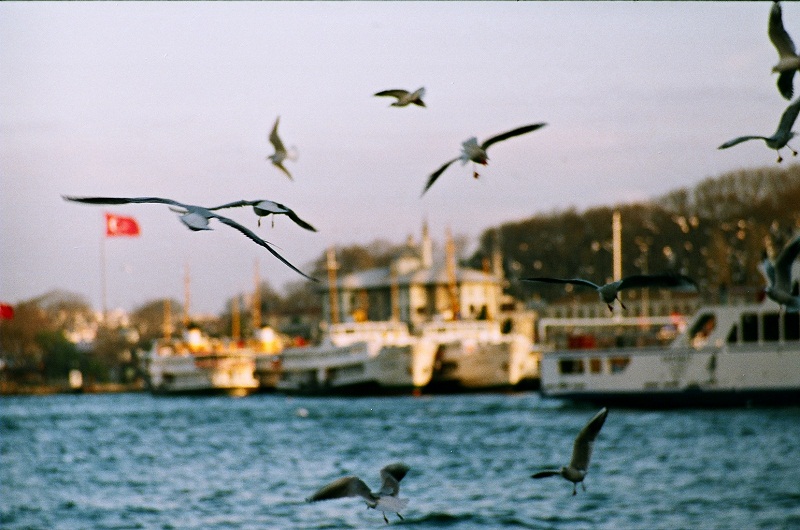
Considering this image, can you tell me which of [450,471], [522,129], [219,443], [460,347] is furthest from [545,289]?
[522,129]

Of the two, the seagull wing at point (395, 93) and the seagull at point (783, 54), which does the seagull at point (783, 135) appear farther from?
the seagull wing at point (395, 93)

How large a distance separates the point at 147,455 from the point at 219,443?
3212mm

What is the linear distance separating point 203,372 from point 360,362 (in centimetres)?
1491

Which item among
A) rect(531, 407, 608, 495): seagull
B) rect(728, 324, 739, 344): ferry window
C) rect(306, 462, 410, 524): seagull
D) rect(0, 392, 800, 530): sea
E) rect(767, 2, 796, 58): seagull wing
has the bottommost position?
rect(0, 392, 800, 530): sea

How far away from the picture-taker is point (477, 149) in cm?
1007

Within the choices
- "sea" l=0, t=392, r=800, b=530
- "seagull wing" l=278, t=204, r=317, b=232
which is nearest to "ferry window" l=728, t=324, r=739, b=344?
"sea" l=0, t=392, r=800, b=530

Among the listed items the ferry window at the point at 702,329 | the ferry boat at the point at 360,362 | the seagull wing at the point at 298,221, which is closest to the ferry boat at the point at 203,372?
the ferry boat at the point at 360,362

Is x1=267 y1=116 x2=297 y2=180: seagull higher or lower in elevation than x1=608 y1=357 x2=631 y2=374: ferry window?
higher

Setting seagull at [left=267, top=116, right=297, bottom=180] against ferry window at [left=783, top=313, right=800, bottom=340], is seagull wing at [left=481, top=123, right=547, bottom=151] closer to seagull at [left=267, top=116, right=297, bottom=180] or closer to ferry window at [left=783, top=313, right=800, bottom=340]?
seagull at [left=267, top=116, right=297, bottom=180]

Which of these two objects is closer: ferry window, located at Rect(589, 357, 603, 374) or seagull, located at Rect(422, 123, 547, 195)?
seagull, located at Rect(422, 123, 547, 195)

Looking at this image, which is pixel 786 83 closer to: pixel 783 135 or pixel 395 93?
pixel 783 135

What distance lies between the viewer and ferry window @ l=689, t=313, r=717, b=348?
36.6m

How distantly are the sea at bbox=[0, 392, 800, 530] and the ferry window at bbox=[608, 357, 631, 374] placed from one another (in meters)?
1.12

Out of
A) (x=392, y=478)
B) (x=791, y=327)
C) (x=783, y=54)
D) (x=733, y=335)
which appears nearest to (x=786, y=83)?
(x=783, y=54)
